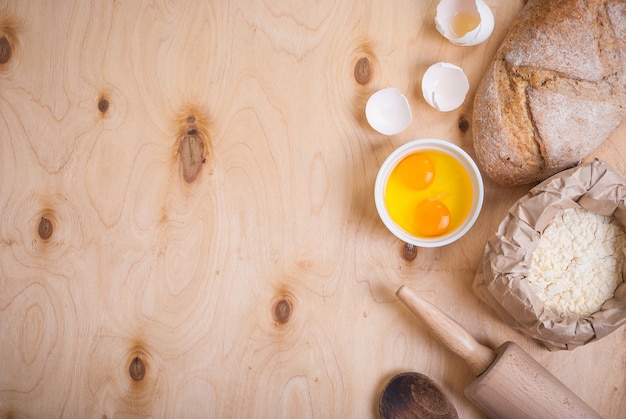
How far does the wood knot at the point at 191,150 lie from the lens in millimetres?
1503

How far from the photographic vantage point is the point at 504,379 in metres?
1.27

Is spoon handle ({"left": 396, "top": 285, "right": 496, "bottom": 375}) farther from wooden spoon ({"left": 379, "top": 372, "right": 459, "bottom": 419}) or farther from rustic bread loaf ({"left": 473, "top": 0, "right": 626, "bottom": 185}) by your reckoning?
rustic bread loaf ({"left": 473, "top": 0, "right": 626, "bottom": 185})

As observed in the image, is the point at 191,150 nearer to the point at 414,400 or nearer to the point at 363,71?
the point at 363,71

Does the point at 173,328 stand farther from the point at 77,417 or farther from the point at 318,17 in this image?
the point at 318,17

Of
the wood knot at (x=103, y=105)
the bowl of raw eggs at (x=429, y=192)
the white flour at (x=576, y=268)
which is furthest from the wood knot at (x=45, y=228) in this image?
the white flour at (x=576, y=268)

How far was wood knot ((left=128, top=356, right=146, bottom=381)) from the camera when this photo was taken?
1.49 m

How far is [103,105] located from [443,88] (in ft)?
3.23

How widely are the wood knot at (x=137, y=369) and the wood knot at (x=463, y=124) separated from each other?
1.12m

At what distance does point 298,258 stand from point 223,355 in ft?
1.14

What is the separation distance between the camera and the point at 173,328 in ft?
4.89

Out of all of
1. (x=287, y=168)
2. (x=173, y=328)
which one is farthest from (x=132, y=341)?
(x=287, y=168)

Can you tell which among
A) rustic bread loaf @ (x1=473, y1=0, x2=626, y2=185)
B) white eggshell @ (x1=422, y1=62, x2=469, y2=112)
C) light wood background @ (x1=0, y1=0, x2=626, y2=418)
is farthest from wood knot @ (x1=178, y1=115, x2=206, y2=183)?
rustic bread loaf @ (x1=473, y1=0, x2=626, y2=185)

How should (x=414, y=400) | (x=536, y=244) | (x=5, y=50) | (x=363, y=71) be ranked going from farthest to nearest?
(x=5, y=50) → (x=363, y=71) → (x=414, y=400) → (x=536, y=244)

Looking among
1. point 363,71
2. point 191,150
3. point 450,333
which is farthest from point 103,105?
point 450,333
